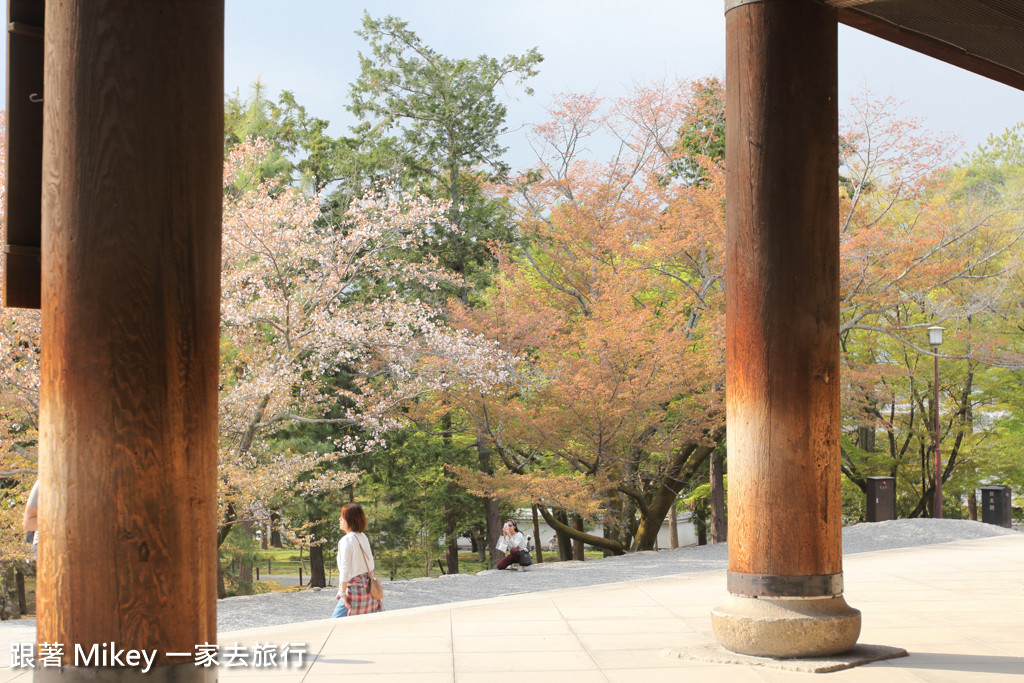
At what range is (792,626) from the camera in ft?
16.4

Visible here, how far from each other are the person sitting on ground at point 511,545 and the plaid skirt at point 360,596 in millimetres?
7137

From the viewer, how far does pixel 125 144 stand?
2895mm

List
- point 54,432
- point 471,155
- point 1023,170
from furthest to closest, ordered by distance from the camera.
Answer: point 1023,170 < point 471,155 < point 54,432

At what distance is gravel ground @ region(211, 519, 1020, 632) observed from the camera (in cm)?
1219

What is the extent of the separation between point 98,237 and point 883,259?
16508 millimetres

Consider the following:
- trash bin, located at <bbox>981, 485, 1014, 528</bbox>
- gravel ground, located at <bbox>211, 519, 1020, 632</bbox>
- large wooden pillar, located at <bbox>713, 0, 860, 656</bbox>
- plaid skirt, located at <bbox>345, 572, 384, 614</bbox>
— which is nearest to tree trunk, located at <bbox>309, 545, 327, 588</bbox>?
gravel ground, located at <bbox>211, 519, 1020, 632</bbox>

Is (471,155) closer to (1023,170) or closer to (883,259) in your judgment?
(883,259)

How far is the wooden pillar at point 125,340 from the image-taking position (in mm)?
2816

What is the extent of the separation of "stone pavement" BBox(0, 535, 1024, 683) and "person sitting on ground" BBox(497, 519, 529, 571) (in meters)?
5.15

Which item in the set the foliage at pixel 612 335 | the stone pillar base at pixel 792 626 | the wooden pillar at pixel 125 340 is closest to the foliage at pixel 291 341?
the foliage at pixel 612 335

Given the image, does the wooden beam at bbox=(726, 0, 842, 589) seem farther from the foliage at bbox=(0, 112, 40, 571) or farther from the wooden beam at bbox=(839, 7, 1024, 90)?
the foliage at bbox=(0, 112, 40, 571)

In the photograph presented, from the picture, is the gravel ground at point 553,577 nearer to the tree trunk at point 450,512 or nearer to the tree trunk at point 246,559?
the tree trunk at point 246,559

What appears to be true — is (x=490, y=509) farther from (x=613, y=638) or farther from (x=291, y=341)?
(x=613, y=638)

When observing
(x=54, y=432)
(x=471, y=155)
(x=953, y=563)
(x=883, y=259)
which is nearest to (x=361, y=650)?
(x=54, y=432)
